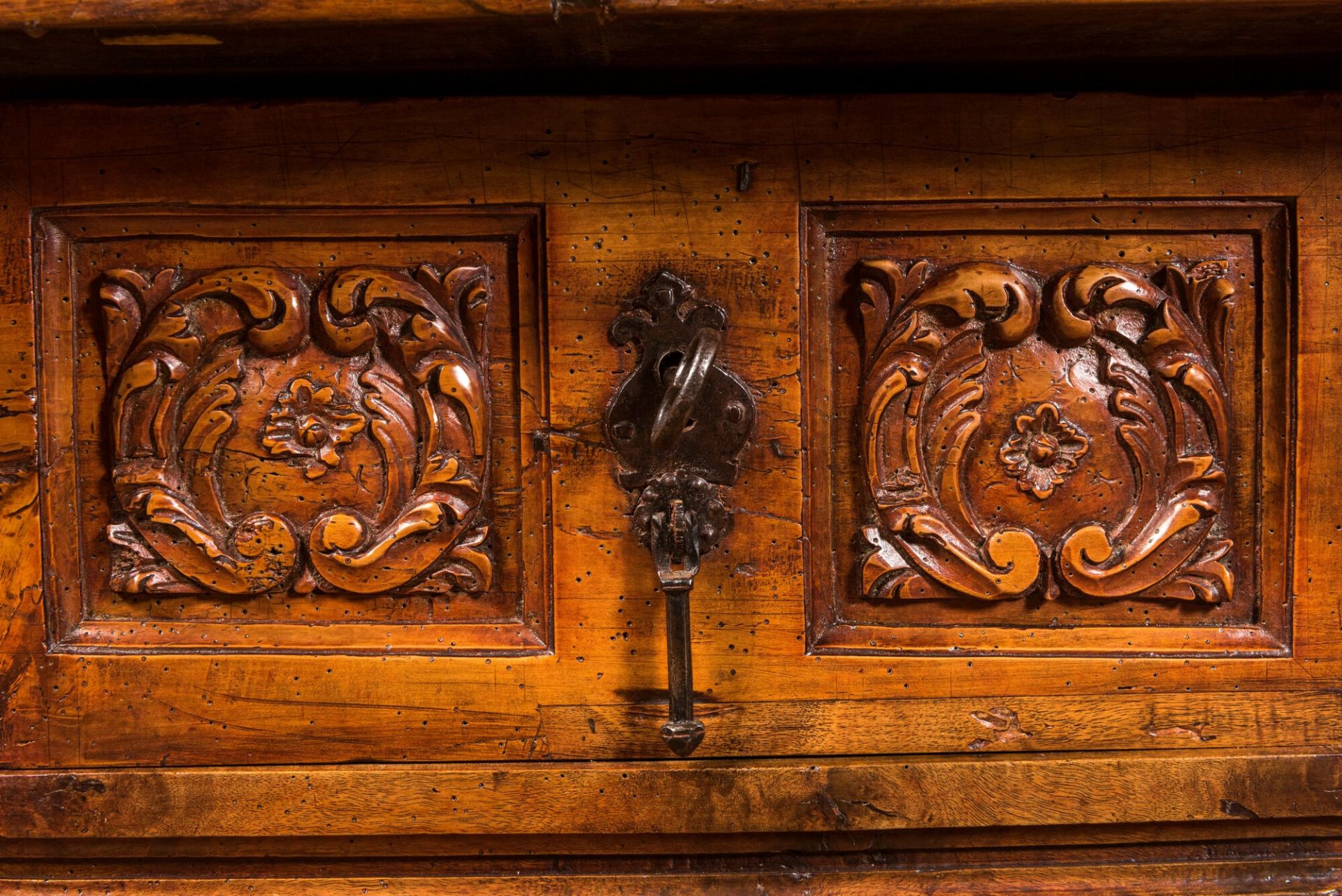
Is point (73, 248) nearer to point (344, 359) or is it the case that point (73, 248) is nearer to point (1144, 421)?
point (344, 359)

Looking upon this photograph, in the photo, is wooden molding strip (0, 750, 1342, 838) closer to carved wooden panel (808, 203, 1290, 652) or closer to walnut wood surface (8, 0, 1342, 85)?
carved wooden panel (808, 203, 1290, 652)

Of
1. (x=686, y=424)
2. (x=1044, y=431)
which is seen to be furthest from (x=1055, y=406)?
(x=686, y=424)

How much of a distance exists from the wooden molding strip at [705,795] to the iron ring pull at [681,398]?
10.0 inches

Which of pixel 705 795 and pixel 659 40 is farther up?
pixel 659 40

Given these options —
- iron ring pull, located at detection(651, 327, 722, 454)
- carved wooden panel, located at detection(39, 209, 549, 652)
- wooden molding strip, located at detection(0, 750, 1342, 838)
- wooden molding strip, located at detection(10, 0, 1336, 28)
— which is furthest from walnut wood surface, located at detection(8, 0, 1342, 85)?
wooden molding strip, located at detection(0, 750, 1342, 838)

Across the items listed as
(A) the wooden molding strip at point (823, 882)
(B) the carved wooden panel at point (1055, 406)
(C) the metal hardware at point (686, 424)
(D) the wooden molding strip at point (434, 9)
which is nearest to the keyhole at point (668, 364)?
(C) the metal hardware at point (686, 424)

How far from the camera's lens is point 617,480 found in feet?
2.24

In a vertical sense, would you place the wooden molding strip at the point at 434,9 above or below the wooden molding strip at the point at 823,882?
above

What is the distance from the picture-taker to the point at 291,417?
0.68m

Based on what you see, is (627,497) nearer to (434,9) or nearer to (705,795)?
(705,795)

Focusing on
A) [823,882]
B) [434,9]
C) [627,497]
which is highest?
[434,9]

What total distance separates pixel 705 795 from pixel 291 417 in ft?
1.38

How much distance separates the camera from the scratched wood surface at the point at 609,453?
673mm

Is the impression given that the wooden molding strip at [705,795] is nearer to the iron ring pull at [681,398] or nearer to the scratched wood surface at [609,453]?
the scratched wood surface at [609,453]
